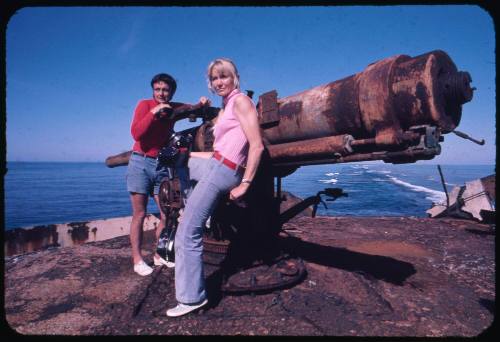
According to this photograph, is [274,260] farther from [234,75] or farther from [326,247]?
[234,75]

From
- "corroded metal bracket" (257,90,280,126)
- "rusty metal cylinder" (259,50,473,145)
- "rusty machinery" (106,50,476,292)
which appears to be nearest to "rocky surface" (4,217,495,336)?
"rusty machinery" (106,50,476,292)

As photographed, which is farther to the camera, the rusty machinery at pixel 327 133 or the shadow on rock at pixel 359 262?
the shadow on rock at pixel 359 262

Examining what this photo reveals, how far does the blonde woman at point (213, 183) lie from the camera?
2389 millimetres

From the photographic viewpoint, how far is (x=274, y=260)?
3.75m

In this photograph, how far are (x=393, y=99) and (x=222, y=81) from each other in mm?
1478

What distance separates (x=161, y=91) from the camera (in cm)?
361

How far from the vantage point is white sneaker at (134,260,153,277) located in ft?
11.5

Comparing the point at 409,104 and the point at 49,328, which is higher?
the point at 409,104

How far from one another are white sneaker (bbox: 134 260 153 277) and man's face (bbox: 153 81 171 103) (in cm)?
214

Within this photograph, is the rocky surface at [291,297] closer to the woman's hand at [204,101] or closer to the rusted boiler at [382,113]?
the rusted boiler at [382,113]

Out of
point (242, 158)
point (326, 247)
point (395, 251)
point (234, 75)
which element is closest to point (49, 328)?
point (242, 158)

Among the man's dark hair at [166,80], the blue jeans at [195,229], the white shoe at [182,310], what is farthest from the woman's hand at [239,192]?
the man's dark hair at [166,80]

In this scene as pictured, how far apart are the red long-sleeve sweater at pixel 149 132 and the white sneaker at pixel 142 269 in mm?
1414

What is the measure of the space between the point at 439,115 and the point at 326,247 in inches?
126
